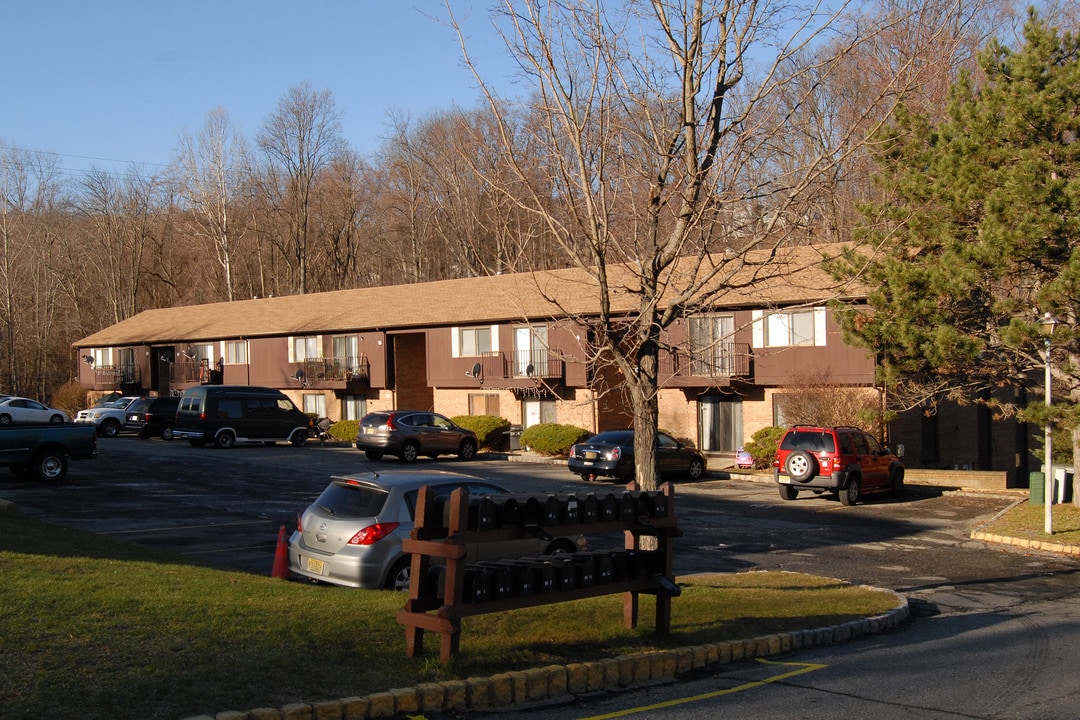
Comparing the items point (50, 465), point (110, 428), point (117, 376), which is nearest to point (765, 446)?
point (50, 465)

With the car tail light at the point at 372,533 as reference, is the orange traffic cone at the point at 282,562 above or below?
below

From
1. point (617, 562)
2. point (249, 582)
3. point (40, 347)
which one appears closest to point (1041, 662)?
point (617, 562)

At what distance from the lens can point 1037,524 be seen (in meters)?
20.2

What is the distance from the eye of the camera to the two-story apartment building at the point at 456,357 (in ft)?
109

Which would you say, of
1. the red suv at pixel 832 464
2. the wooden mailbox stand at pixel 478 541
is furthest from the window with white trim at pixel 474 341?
the wooden mailbox stand at pixel 478 541

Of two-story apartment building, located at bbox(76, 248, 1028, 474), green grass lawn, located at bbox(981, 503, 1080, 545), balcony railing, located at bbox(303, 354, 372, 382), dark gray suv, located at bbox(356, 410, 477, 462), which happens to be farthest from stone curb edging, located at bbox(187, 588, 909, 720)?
balcony railing, located at bbox(303, 354, 372, 382)

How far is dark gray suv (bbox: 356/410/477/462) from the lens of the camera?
1337 inches

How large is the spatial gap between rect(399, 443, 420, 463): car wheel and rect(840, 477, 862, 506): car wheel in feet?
49.2

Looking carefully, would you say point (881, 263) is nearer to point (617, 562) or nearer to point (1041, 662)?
point (1041, 662)

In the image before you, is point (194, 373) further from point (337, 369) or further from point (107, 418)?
point (337, 369)

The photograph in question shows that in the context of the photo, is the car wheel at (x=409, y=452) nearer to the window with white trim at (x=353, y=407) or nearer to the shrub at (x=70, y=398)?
the window with white trim at (x=353, y=407)

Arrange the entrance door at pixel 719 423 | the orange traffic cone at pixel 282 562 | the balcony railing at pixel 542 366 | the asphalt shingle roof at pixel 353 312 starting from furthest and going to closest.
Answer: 1. the asphalt shingle roof at pixel 353 312
2. the balcony railing at pixel 542 366
3. the entrance door at pixel 719 423
4. the orange traffic cone at pixel 282 562

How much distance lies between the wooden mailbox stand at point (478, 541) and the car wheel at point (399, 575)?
2922mm

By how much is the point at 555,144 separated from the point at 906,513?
658 inches
